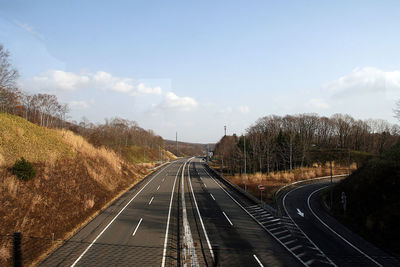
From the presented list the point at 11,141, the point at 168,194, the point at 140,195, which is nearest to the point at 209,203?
the point at 168,194

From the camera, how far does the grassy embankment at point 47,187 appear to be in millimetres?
13766

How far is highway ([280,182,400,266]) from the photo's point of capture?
12633 millimetres

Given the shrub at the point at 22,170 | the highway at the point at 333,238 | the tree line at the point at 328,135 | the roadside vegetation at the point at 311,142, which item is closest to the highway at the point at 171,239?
the highway at the point at 333,238

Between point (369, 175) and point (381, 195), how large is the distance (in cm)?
407

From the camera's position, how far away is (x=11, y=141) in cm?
2261

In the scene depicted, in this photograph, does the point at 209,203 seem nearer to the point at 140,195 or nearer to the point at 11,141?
the point at 140,195

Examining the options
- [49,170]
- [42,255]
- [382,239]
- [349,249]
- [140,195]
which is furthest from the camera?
[140,195]

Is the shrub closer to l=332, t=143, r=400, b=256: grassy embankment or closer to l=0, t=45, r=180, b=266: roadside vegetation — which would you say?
l=0, t=45, r=180, b=266: roadside vegetation

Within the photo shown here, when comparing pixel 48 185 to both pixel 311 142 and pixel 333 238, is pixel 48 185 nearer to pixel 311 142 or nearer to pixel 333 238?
→ pixel 333 238

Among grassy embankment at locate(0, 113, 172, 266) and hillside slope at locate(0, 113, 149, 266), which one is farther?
hillside slope at locate(0, 113, 149, 266)

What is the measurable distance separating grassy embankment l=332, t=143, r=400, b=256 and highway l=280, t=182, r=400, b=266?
938 mm

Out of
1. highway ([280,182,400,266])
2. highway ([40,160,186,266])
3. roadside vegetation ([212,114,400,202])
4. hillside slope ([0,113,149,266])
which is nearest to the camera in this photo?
highway ([40,160,186,266])

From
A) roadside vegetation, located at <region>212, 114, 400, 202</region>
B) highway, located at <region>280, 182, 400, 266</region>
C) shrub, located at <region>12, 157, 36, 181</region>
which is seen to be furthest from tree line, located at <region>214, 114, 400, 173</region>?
shrub, located at <region>12, 157, 36, 181</region>

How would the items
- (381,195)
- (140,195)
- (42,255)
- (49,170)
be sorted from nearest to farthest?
1. (42,255)
2. (381,195)
3. (49,170)
4. (140,195)
